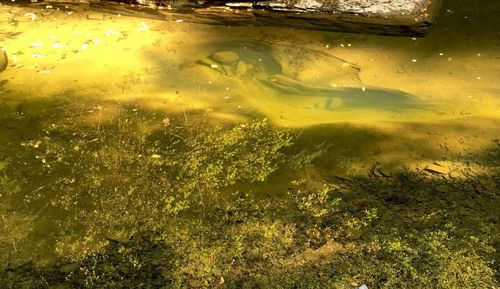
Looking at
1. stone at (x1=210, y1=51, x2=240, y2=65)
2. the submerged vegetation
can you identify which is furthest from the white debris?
stone at (x1=210, y1=51, x2=240, y2=65)

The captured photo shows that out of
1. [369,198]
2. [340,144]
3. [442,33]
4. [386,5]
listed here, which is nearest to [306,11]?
[386,5]

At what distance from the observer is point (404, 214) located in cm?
221

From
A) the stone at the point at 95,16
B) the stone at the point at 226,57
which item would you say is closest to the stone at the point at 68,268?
the stone at the point at 226,57

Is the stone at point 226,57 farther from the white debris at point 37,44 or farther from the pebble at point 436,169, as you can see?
the pebble at point 436,169

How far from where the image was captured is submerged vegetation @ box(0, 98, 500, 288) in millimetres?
1944

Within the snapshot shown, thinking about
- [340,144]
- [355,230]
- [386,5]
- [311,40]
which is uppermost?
[386,5]

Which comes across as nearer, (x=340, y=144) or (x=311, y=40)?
(x=340, y=144)

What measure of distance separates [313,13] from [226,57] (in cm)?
105

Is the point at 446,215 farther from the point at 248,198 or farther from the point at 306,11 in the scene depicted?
the point at 306,11

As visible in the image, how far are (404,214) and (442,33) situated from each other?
238cm

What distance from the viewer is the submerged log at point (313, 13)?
3.96 metres

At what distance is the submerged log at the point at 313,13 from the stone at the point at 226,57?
593 millimetres

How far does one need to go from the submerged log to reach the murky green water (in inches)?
5.3

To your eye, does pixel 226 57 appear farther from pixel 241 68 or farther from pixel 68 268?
pixel 68 268
